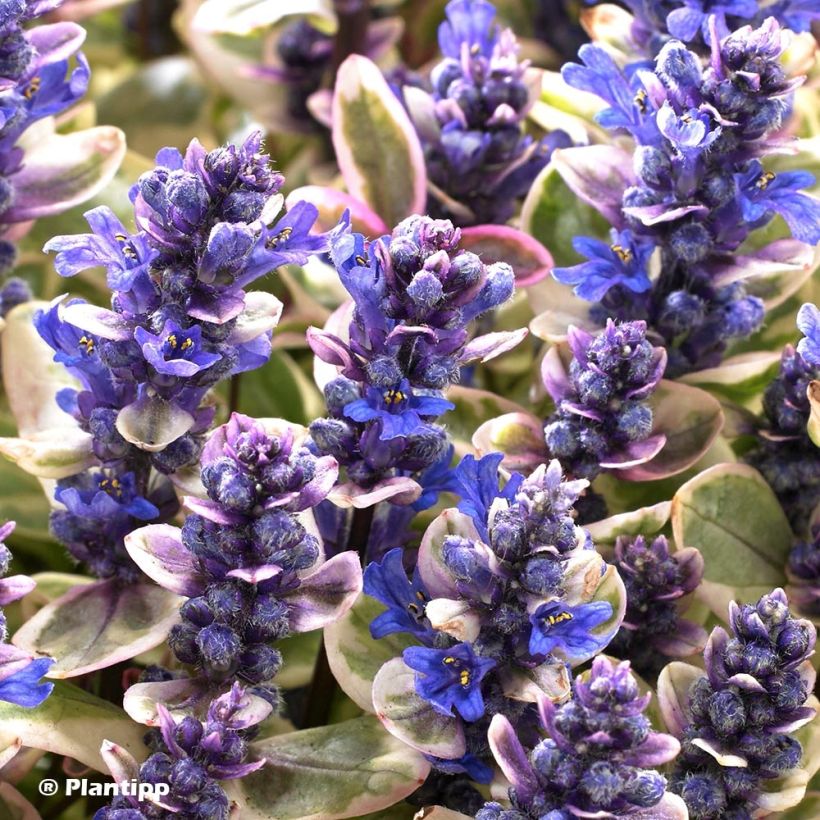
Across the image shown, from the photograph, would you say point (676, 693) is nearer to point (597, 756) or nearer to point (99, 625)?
point (597, 756)

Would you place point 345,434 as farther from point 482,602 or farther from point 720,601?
point 720,601

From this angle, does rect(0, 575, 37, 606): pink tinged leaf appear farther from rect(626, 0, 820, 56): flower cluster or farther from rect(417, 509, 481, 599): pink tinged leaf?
rect(626, 0, 820, 56): flower cluster

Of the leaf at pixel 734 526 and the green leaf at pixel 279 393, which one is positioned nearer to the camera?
the leaf at pixel 734 526

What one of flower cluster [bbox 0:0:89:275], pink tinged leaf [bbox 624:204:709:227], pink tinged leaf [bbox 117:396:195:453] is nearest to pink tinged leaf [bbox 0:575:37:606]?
pink tinged leaf [bbox 117:396:195:453]

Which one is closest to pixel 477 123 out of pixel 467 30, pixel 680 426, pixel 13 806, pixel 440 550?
pixel 467 30

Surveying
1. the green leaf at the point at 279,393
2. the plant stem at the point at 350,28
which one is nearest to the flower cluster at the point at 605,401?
the green leaf at the point at 279,393

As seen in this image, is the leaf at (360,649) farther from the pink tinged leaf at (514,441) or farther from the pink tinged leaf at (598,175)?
the pink tinged leaf at (598,175)
